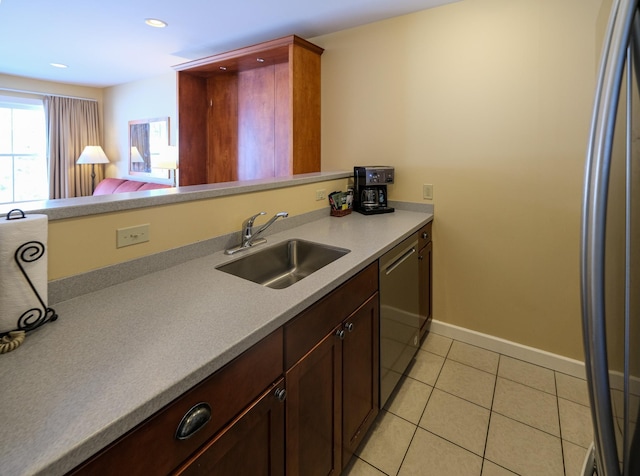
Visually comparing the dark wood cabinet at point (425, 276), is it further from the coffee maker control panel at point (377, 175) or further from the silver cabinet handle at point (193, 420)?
the silver cabinet handle at point (193, 420)

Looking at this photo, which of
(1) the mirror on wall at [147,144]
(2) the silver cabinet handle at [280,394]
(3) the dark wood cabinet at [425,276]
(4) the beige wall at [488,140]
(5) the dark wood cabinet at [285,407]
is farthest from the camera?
(1) the mirror on wall at [147,144]

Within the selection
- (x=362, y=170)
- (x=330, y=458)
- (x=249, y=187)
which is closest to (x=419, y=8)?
(x=362, y=170)

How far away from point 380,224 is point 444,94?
1.02 m

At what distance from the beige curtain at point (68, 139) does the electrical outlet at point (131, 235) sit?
502 centimetres

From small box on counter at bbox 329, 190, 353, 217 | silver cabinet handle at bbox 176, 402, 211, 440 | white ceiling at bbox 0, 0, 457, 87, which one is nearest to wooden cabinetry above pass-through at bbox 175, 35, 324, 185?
white ceiling at bbox 0, 0, 457, 87

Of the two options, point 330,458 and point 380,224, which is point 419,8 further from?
point 330,458

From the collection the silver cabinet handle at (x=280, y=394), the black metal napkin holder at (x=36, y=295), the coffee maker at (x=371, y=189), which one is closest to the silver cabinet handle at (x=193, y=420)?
the silver cabinet handle at (x=280, y=394)

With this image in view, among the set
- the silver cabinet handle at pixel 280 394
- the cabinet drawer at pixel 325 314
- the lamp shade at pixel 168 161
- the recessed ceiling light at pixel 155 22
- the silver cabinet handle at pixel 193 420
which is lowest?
the silver cabinet handle at pixel 280 394

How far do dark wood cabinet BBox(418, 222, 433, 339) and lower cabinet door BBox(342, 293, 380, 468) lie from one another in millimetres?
782

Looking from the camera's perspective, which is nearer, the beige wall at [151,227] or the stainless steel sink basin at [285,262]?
the beige wall at [151,227]

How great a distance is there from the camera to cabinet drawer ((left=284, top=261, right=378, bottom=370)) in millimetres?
1046

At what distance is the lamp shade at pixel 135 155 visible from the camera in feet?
16.2

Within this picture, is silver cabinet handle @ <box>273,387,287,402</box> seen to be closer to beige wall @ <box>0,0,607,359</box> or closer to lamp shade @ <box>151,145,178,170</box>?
beige wall @ <box>0,0,607,359</box>

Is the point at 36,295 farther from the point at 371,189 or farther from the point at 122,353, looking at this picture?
the point at 371,189
